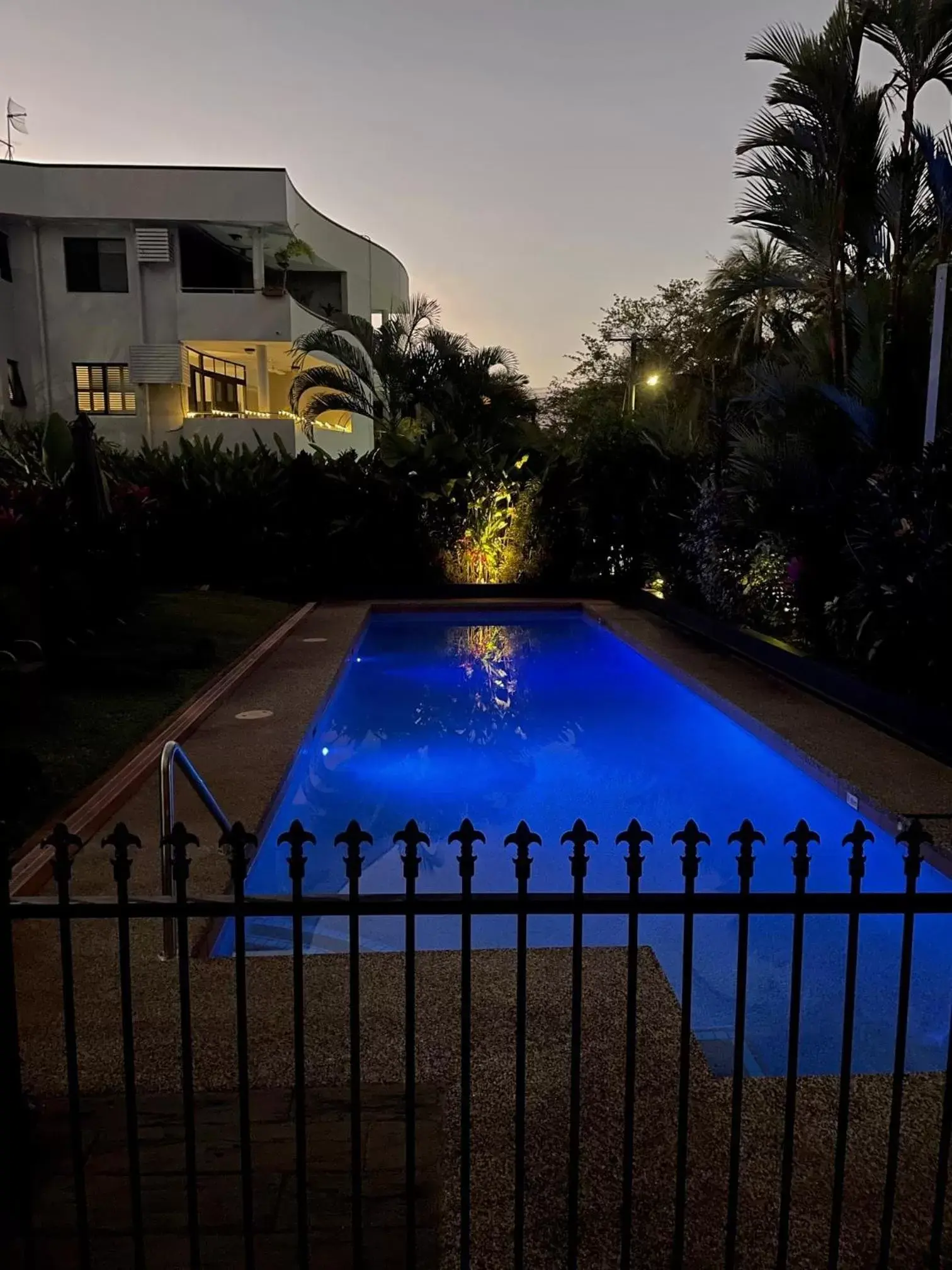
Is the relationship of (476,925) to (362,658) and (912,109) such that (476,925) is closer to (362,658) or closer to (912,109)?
(362,658)

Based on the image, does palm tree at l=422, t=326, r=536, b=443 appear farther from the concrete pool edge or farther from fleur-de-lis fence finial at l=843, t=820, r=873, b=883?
fleur-de-lis fence finial at l=843, t=820, r=873, b=883

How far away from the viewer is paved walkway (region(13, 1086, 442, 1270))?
2012mm

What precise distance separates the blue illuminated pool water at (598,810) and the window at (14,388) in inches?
567

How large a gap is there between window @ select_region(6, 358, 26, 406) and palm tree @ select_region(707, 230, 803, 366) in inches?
629

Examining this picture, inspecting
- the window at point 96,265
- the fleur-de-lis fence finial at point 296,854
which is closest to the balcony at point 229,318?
the window at point 96,265

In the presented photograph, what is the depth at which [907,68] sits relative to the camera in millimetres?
10281

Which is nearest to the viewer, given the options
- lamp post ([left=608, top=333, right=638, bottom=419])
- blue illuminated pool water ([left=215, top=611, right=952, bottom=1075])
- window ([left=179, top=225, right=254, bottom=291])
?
blue illuminated pool water ([left=215, top=611, right=952, bottom=1075])

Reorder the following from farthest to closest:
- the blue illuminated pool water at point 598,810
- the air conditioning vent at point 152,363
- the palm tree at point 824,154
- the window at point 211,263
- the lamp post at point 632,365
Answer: the lamp post at point 632,365 → the window at point 211,263 → the air conditioning vent at point 152,363 → the palm tree at point 824,154 → the blue illuminated pool water at point 598,810

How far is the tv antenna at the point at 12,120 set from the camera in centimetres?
2494

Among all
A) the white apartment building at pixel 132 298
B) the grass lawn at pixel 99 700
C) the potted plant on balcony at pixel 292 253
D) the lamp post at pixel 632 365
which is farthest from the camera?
the lamp post at pixel 632 365

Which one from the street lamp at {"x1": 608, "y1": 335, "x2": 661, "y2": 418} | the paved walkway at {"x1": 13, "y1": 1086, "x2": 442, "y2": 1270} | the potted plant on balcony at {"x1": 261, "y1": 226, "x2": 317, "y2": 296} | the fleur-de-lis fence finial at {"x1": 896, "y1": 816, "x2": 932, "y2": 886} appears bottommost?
the paved walkway at {"x1": 13, "y1": 1086, "x2": 442, "y2": 1270}

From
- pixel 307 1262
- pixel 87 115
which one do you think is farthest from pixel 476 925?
pixel 87 115

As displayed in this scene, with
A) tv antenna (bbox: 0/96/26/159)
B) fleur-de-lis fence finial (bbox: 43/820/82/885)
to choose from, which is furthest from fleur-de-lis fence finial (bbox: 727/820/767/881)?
tv antenna (bbox: 0/96/26/159)

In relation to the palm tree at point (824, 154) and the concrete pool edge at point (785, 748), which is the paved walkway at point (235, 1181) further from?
the palm tree at point (824, 154)
